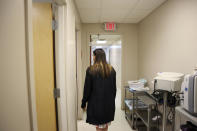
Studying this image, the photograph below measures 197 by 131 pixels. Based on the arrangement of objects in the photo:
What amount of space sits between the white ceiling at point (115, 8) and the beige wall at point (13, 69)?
1.68m

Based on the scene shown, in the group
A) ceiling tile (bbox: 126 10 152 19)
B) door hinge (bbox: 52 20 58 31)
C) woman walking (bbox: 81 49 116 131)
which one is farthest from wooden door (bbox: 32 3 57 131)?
ceiling tile (bbox: 126 10 152 19)

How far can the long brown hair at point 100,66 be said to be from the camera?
143cm

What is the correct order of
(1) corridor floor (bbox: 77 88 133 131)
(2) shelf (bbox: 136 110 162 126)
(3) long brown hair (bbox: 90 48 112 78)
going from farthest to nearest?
(1) corridor floor (bbox: 77 88 133 131), (2) shelf (bbox: 136 110 162 126), (3) long brown hair (bbox: 90 48 112 78)

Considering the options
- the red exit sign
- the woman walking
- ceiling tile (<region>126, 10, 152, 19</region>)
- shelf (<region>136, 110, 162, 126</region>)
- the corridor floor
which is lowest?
the corridor floor

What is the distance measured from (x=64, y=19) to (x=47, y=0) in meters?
0.29

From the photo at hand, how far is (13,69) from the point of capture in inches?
17.6

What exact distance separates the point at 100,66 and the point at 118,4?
1.31 meters

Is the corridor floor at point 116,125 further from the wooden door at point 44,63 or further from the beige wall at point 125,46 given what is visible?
the wooden door at point 44,63

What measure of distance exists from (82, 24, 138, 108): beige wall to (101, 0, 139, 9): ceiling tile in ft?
3.19

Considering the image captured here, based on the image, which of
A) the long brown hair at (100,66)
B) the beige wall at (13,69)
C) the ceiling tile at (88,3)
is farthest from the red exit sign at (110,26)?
the beige wall at (13,69)

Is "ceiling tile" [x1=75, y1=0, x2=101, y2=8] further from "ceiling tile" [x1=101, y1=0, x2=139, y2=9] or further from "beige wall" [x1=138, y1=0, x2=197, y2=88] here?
"beige wall" [x1=138, y1=0, x2=197, y2=88]

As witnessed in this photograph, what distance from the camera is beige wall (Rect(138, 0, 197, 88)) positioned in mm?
1427

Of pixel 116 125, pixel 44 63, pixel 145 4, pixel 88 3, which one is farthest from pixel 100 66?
pixel 116 125

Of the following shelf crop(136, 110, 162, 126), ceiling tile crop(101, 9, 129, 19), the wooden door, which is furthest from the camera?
ceiling tile crop(101, 9, 129, 19)
